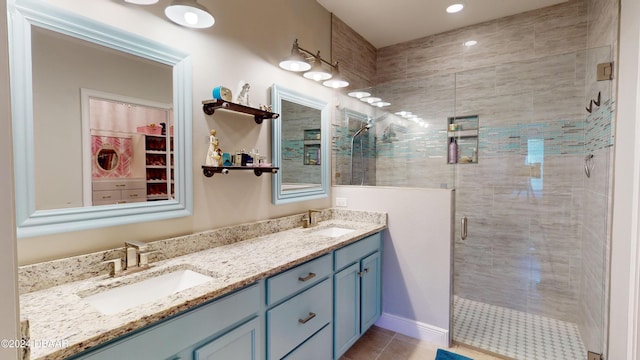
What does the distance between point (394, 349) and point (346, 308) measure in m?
0.64

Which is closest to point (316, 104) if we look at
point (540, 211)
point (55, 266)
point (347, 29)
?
point (347, 29)

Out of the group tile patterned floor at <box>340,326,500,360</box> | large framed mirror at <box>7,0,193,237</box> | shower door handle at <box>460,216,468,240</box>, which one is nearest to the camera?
large framed mirror at <box>7,0,193,237</box>

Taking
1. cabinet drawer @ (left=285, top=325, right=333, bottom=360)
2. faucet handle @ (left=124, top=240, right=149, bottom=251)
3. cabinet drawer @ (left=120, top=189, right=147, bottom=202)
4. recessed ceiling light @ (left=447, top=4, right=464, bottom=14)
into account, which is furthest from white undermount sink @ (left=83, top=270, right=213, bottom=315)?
recessed ceiling light @ (left=447, top=4, right=464, bottom=14)

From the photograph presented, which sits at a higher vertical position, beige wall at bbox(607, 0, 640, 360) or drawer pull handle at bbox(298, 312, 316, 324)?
beige wall at bbox(607, 0, 640, 360)

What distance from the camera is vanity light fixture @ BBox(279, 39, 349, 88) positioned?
2117mm

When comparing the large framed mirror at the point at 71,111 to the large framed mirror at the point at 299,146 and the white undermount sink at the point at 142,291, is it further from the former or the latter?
the large framed mirror at the point at 299,146

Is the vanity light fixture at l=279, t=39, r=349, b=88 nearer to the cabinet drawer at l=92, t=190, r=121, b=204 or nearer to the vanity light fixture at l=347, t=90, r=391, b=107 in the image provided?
the vanity light fixture at l=347, t=90, r=391, b=107

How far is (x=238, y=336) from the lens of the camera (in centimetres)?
128

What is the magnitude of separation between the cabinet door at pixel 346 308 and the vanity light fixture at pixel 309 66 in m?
1.54

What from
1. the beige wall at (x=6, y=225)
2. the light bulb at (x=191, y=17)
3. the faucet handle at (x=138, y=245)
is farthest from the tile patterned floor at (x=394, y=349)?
the light bulb at (x=191, y=17)

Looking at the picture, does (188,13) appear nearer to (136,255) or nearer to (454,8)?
(136,255)

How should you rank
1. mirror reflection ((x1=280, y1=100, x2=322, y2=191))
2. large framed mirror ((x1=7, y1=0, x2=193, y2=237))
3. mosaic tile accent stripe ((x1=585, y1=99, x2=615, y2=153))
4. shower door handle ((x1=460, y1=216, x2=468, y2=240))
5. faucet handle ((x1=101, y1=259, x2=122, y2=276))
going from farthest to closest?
shower door handle ((x1=460, y1=216, x2=468, y2=240)) → mirror reflection ((x1=280, y1=100, x2=322, y2=191)) → mosaic tile accent stripe ((x1=585, y1=99, x2=615, y2=153)) → faucet handle ((x1=101, y1=259, x2=122, y2=276)) → large framed mirror ((x1=7, y1=0, x2=193, y2=237))

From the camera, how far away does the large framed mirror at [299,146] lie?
89.2 inches

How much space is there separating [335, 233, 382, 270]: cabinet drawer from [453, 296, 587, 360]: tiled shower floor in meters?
0.91
